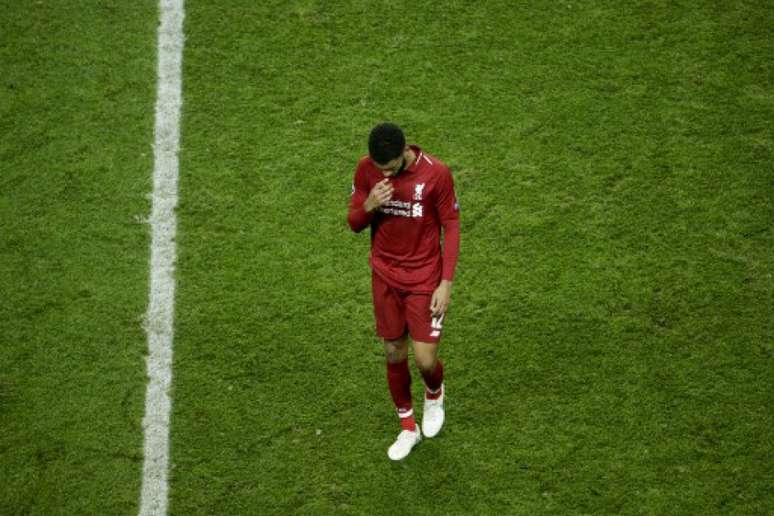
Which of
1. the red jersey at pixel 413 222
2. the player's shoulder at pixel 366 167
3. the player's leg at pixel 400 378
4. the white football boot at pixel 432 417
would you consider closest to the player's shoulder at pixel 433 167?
the red jersey at pixel 413 222

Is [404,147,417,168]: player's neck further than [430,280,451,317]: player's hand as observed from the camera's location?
No

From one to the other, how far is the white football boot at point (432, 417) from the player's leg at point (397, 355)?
0.08m

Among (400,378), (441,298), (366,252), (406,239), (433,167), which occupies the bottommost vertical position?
(366,252)

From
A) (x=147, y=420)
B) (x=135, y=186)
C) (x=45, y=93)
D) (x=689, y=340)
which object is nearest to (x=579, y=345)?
(x=689, y=340)

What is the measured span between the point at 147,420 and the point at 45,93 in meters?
3.14

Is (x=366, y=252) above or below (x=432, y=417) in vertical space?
above

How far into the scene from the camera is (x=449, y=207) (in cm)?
526

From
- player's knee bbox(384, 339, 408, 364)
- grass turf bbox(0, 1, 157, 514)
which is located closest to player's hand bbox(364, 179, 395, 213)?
player's knee bbox(384, 339, 408, 364)

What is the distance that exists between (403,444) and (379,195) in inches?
70.6

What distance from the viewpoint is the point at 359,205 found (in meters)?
5.26

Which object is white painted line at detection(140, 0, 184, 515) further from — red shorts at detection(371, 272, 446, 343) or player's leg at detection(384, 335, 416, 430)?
red shorts at detection(371, 272, 446, 343)

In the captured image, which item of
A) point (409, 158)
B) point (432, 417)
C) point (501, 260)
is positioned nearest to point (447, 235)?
point (409, 158)

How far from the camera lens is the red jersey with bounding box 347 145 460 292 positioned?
204 inches

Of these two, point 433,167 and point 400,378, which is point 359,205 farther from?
point 400,378
